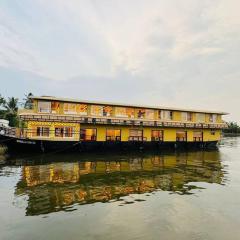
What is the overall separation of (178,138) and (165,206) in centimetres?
2884

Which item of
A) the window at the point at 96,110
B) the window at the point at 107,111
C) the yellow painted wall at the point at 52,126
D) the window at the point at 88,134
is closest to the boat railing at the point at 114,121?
the yellow painted wall at the point at 52,126

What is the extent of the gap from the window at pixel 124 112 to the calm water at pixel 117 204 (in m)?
16.0

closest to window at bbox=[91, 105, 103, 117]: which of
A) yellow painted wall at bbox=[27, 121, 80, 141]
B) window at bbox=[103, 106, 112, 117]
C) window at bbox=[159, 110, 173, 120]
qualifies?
window at bbox=[103, 106, 112, 117]

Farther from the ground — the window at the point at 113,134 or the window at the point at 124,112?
the window at the point at 124,112

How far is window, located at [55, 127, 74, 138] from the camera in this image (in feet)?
103

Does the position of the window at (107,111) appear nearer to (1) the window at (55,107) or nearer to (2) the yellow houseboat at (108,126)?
(2) the yellow houseboat at (108,126)

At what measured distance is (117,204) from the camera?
1230 cm

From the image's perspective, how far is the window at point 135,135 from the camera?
121ft

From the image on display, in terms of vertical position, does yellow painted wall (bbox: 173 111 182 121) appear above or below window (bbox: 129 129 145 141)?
above

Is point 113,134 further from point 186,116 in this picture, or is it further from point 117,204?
point 117,204

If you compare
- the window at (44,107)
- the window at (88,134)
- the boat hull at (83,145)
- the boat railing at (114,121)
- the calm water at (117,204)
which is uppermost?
the window at (44,107)

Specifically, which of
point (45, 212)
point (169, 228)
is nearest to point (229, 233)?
point (169, 228)

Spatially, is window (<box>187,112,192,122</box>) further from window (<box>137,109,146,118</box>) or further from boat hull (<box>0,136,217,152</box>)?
window (<box>137,109,146,118</box>)

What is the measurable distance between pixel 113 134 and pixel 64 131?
22.5ft
